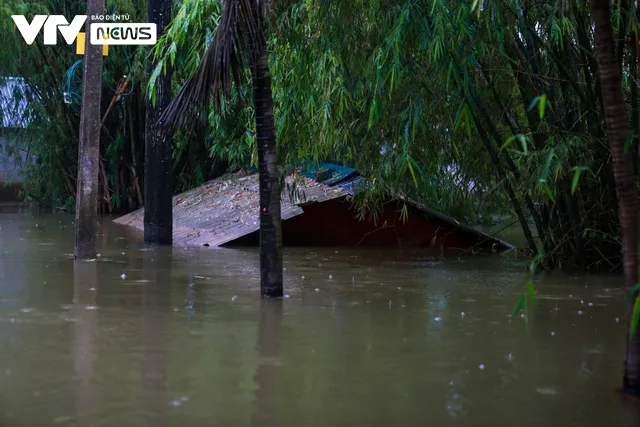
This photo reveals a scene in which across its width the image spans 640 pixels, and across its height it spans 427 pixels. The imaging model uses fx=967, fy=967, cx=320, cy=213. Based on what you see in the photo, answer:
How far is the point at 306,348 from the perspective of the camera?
6629 millimetres

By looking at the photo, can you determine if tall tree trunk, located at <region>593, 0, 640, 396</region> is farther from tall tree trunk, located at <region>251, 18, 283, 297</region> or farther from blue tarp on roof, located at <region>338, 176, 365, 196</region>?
blue tarp on roof, located at <region>338, 176, 365, 196</region>

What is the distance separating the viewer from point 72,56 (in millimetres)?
18719

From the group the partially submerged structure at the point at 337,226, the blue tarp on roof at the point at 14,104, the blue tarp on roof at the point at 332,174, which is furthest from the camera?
the blue tarp on roof at the point at 14,104

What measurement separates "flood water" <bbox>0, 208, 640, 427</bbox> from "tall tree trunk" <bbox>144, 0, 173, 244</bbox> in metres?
2.20

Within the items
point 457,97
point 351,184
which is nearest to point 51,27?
point 351,184

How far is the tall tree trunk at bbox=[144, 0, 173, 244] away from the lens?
12.6m

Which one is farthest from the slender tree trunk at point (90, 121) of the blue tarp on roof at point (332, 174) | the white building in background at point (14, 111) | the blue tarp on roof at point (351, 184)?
the white building in background at point (14, 111)

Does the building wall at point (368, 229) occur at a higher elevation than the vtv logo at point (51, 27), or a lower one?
lower

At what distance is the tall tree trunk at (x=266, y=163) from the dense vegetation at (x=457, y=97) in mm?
844

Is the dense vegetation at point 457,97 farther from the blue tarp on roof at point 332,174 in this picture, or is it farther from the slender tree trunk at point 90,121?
the blue tarp on roof at point 332,174

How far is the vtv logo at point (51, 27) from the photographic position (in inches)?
693

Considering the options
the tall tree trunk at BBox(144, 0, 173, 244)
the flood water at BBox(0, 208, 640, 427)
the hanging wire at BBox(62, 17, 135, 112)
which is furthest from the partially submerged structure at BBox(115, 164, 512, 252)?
the hanging wire at BBox(62, 17, 135, 112)

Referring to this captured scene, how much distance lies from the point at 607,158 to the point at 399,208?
409cm

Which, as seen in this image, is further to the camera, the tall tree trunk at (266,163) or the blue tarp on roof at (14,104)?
the blue tarp on roof at (14,104)
